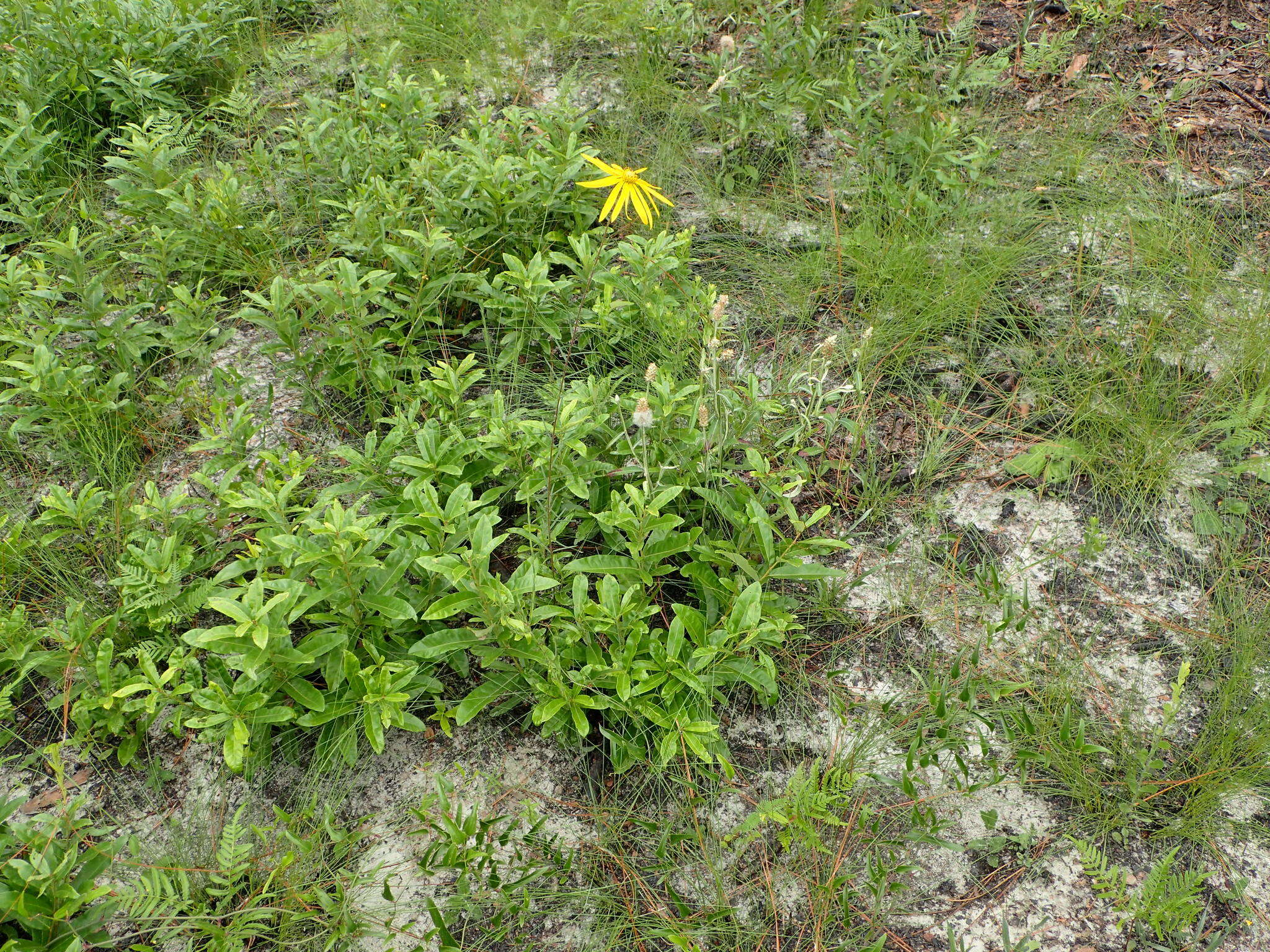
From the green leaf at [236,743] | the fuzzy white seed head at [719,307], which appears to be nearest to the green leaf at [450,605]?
the green leaf at [236,743]

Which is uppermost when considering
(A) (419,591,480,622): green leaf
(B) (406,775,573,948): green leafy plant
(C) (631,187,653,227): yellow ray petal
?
(C) (631,187,653,227): yellow ray petal

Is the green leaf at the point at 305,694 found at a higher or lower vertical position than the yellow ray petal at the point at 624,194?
lower

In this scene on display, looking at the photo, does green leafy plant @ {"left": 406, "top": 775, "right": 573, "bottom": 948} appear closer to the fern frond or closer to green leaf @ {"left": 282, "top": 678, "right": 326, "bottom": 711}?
green leaf @ {"left": 282, "top": 678, "right": 326, "bottom": 711}

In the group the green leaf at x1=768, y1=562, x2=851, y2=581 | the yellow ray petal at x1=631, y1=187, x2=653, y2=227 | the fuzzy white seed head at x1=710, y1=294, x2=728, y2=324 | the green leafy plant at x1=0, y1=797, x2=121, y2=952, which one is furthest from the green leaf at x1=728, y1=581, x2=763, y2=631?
the green leafy plant at x1=0, y1=797, x2=121, y2=952

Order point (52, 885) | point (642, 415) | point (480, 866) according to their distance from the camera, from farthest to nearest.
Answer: point (642, 415), point (480, 866), point (52, 885)

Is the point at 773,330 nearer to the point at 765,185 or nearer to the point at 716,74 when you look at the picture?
the point at 765,185

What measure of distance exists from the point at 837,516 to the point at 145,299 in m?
2.61

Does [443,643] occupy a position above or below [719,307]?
below

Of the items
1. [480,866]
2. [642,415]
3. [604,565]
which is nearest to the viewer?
[480,866]

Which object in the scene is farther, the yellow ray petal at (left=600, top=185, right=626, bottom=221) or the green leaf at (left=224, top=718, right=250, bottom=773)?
the yellow ray petal at (left=600, top=185, right=626, bottom=221)

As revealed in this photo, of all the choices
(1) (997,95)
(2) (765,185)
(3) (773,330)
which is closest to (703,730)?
(3) (773,330)

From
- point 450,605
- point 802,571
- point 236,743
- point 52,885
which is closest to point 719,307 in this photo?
point 802,571

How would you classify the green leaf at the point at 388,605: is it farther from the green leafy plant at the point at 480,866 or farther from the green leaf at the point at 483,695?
the green leafy plant at the point at 480,866

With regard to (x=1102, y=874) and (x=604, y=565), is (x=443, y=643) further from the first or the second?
(x=1102, y=874)
